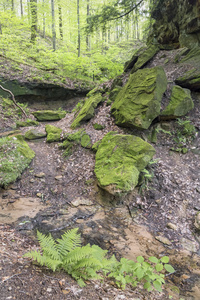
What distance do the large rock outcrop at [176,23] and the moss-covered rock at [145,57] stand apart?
2.49 ft

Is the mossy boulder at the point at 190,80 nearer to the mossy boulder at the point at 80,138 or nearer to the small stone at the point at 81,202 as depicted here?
the mossy boulder at the point at 80,138

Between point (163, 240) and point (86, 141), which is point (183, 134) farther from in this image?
point (163, 240)

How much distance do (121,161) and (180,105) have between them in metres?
3.30

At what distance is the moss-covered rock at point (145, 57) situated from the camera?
9086 mm

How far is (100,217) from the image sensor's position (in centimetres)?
456

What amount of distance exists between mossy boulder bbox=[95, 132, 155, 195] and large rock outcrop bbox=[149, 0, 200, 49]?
6.17 metres

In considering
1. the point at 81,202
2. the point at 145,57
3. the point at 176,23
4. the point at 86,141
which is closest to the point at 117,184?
the point at 81,202

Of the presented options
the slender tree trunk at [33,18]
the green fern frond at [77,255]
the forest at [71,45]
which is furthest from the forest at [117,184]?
the slender tree trunk at [33,18]

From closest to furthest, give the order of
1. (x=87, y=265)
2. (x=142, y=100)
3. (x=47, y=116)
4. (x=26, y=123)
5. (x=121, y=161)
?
(x=87, y=265) < (x=121, y=161) < (x=142, y=100) < (x=26, y=123) < (x=47, y=116)

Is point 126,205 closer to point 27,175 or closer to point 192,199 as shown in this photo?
point 192,199

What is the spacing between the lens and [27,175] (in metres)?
6.10

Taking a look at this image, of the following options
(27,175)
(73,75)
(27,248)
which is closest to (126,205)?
(27,248)

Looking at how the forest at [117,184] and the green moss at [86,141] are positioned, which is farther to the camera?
the green moss at [86,141]

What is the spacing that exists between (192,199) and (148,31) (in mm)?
10377
